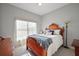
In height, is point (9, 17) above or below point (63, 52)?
above

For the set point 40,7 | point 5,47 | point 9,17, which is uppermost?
point 40,7

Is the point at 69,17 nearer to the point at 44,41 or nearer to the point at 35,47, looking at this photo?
the point at 44,41

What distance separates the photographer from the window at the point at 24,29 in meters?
1.45

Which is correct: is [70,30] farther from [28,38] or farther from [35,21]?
[28,38]

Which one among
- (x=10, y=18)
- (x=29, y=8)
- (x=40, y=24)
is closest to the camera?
(x=10, y=18)

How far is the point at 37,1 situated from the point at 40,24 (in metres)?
0.43

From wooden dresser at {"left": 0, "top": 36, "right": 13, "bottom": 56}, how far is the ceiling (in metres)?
0.62

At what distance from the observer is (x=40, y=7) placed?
1.49 m

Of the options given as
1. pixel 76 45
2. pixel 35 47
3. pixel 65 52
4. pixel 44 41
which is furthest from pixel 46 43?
pixel 76 45

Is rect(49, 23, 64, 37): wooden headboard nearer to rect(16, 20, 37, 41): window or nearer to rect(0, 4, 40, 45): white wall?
rect(16, 20, 37, 41): window

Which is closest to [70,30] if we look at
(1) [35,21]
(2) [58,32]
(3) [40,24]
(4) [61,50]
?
(2) [58,32]

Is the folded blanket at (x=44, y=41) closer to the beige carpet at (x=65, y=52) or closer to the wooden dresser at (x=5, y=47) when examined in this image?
the beige carpet at (x=65, y=52)

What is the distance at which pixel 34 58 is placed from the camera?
1.41 m

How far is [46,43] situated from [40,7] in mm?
648
